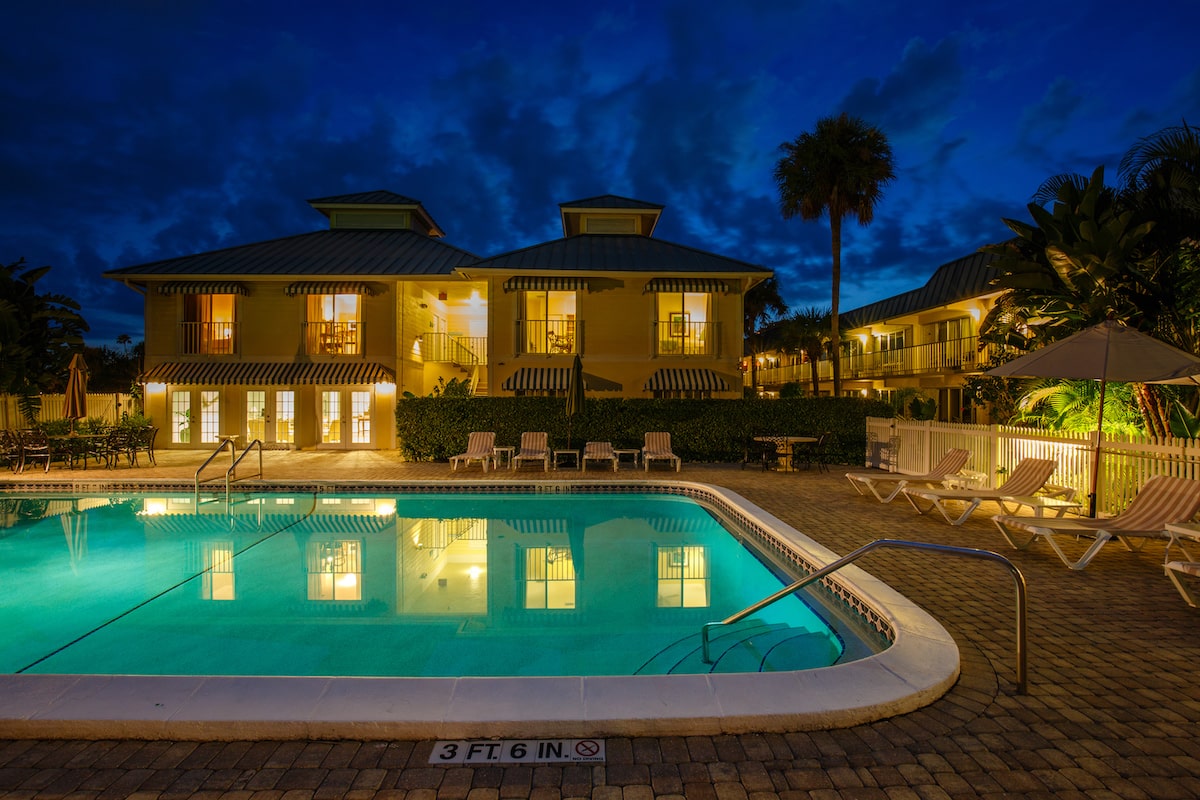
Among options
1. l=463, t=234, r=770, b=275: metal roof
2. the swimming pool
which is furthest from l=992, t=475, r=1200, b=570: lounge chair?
l=463, t=234, r=770, b=275: metal roof

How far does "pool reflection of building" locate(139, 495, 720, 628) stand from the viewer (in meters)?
6.90

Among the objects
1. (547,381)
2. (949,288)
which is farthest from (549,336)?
(949,288)

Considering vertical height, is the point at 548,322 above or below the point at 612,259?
below

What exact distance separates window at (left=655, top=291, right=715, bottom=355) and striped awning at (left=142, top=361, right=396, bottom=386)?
9.91 m

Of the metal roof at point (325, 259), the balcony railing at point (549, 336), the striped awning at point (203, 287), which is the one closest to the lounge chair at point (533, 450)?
the balcony railing at point (549, 336)

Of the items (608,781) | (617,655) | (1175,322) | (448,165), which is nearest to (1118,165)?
(1175,322)

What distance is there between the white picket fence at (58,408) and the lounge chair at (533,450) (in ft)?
47.2

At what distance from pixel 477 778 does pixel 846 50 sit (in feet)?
108

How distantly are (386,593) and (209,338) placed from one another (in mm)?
19877

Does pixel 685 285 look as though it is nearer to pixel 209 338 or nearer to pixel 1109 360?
pixel 1109 360

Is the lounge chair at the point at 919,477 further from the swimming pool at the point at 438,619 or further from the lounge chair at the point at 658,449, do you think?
the lounge chair at the point at 658,449

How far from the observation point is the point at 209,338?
22625 millimetres

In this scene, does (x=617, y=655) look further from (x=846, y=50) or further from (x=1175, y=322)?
(x=846, y=50)

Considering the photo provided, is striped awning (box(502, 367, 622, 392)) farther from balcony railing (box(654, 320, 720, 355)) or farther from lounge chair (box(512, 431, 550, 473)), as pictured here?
lounge chair (box(512, 431, 550, 473))
